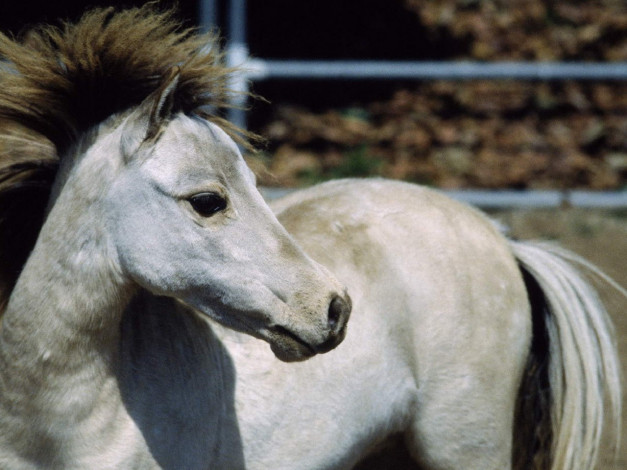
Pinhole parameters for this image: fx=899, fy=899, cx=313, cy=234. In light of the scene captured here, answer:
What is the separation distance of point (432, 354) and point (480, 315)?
0.21 m

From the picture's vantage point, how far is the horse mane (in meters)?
2.40

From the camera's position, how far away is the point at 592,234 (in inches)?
235

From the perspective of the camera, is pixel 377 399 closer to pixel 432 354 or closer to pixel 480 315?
pixel 432 354

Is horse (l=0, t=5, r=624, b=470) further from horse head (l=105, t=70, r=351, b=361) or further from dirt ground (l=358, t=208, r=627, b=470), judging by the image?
dirt ground (l=358, t=208, r=627, b=470)

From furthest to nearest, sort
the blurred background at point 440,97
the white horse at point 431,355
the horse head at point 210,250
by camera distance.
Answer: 1. the blurred background at point 440,97
2. the white horse at point 431,355
3. the horse head at point 210,250

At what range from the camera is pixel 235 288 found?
219 cm

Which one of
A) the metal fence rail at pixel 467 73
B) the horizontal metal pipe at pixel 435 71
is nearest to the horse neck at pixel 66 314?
the metal fence rail at pixel 467 73

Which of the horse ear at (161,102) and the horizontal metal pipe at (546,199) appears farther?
the horizontal metal pipe at (546,199)

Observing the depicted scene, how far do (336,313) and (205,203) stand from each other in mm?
420

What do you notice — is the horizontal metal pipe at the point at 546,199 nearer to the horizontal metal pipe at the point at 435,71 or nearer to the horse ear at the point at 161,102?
the horizontal metal pipe at the point at 435,71

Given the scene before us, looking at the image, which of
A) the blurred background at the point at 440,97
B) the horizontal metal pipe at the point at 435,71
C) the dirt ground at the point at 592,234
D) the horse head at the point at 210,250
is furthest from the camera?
the blurred background at the point at 440,97

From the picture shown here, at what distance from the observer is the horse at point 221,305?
7.28 ft

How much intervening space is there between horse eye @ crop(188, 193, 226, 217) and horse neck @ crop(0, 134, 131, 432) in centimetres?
25

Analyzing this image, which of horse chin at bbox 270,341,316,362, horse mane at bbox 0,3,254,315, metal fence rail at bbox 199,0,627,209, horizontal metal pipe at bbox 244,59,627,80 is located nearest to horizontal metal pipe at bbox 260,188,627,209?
metal fence rail at bbox 199,0,627,209
